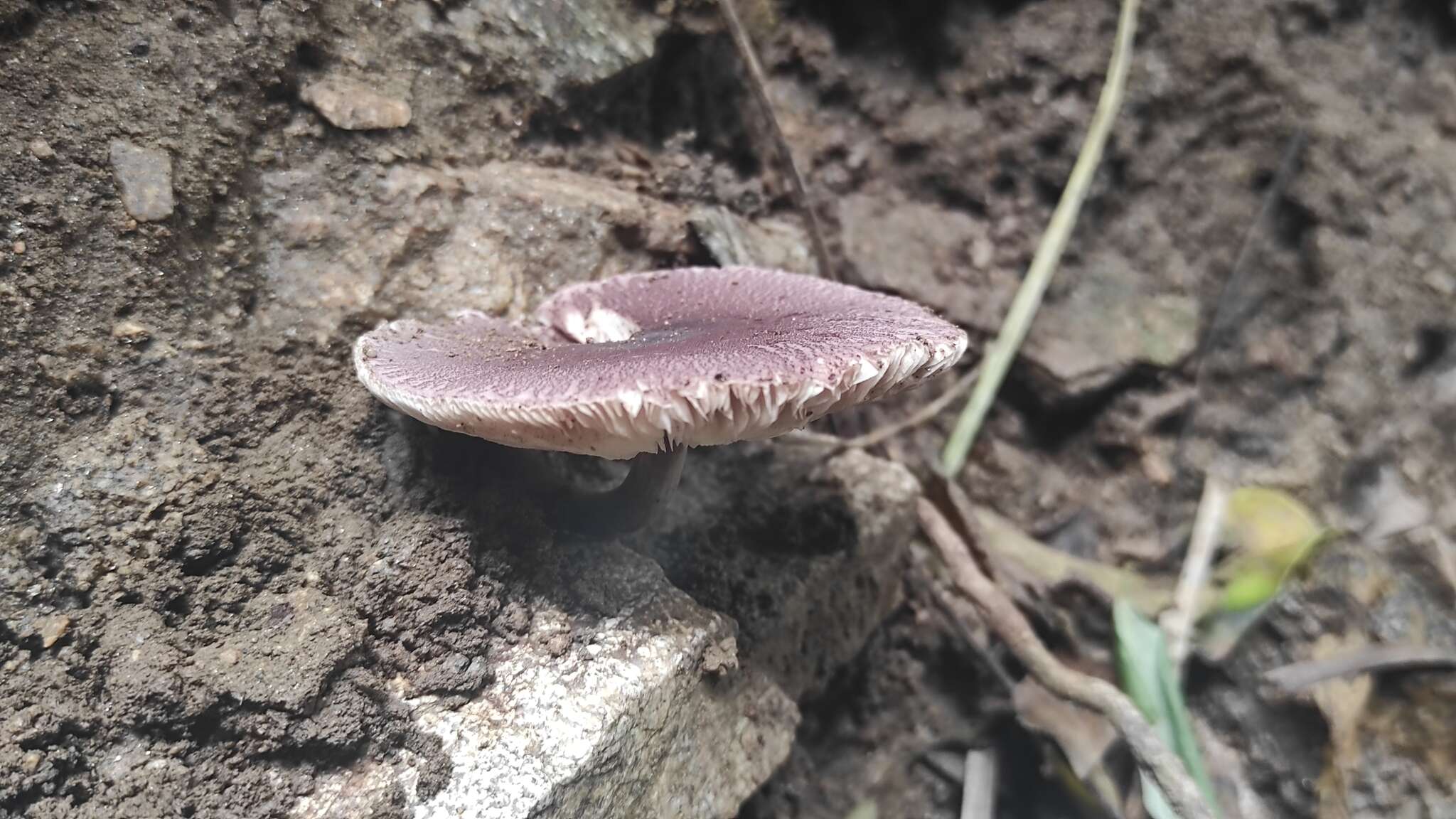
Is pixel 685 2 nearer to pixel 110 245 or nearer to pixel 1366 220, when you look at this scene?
pixel 110 245

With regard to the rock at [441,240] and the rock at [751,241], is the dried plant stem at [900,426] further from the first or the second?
the rock at [441,240]

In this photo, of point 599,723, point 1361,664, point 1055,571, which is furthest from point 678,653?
point 1361,664

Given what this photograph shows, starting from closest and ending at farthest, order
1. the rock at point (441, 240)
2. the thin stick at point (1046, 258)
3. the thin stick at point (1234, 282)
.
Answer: the rock at point (441, 240) → the thin stick at point (1046, 258) → the thin stick at point (1234, 282)

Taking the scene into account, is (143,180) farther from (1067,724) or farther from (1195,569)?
(1195,569)

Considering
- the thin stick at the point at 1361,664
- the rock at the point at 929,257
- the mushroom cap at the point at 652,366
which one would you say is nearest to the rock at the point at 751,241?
the rock at the point at 929,257

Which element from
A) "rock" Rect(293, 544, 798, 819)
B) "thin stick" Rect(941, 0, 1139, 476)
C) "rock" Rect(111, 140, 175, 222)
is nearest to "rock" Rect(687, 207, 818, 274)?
"thin stick" Rect(941, 0, 1139, 476)

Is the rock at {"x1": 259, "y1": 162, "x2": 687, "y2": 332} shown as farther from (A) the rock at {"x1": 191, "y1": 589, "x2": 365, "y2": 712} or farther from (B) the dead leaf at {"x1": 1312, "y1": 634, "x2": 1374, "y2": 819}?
(B) the dead leaf at {"x1": 1312, "y1": 634, "x2": 1374, "y2": 819}
